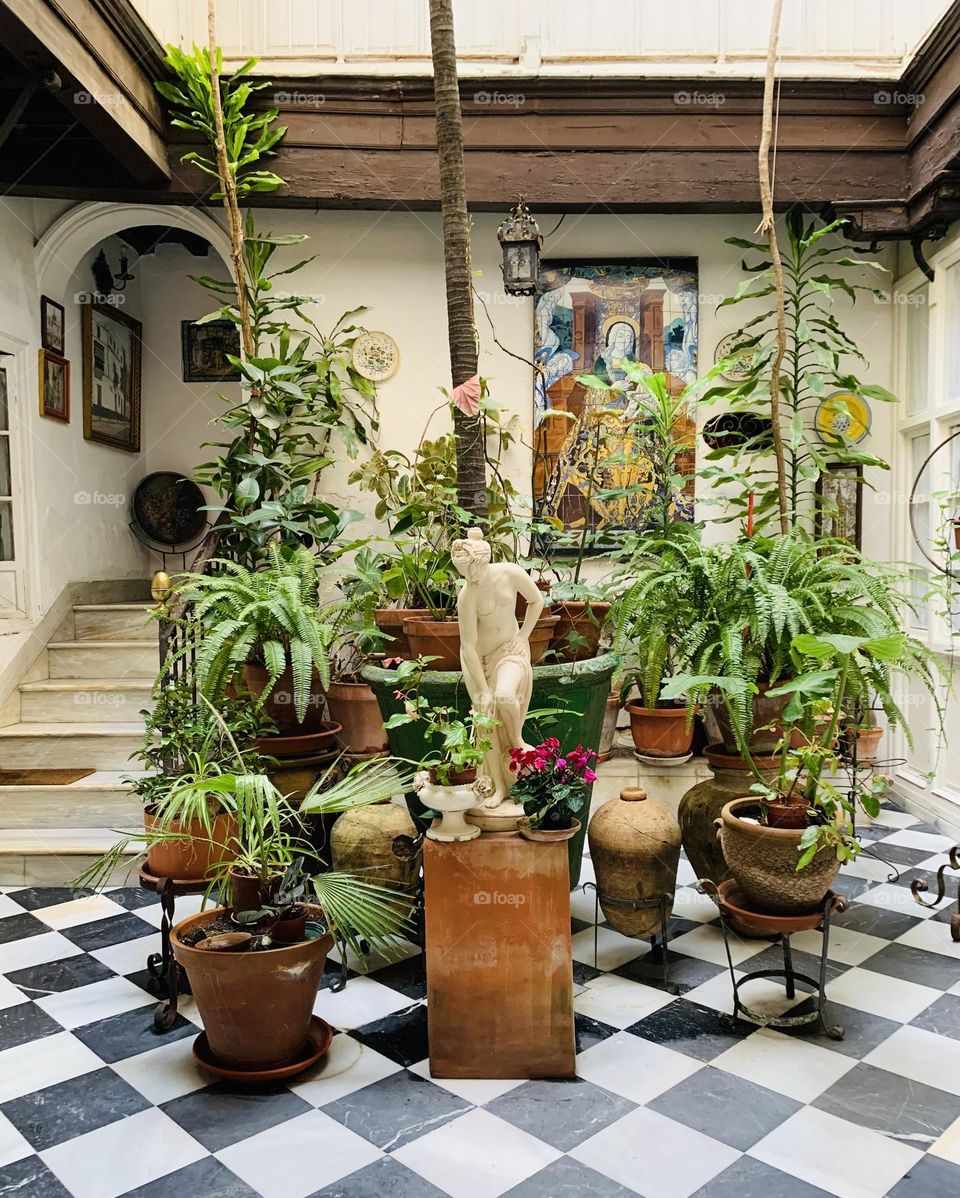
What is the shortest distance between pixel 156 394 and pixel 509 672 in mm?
5289

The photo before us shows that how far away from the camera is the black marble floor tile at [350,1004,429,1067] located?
2625 mm

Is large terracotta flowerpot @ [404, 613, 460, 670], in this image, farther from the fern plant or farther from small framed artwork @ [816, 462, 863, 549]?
small framed artwork @ [816, 462, 863, 549]

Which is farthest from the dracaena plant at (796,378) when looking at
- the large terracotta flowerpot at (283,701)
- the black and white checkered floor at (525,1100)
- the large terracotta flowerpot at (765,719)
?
the black and white checkered floor at (525,1100)

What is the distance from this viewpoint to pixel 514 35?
487 centimetres

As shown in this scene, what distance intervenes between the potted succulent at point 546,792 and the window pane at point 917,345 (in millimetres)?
3458

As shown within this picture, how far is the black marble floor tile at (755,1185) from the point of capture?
1.98 metres

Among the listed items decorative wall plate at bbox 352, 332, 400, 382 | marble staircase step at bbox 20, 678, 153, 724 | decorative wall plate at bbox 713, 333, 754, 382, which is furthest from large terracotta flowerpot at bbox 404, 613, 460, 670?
decorative wall plate at bbox 713, 333, 754, 382

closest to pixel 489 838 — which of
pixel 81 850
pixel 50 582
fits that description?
pixel 81 850

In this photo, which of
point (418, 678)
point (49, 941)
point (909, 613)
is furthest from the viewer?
point (909, 613)

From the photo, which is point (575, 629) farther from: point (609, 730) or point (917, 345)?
point (917, 345)

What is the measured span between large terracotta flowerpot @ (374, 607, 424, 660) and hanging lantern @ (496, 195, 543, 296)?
1721 millimetres

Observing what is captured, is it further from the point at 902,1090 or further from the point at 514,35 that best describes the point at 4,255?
the point at 902,1090

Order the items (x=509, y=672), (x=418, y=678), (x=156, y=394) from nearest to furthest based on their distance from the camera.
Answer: (x=509, y=672) → (x=418, y=678) → (x=156, y=394)

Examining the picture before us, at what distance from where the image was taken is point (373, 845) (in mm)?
3244
